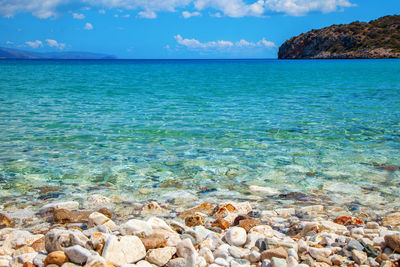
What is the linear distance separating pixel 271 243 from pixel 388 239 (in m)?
1.25

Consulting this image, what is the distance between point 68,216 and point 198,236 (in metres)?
2.11

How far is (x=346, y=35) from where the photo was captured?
518 feet

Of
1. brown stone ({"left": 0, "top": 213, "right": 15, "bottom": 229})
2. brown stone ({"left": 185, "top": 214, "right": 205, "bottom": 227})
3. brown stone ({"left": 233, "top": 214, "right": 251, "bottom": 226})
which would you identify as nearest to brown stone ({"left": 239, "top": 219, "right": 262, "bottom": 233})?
brown stone ({"left": 233, "top": 214, "right": 251, "bottom": 226})

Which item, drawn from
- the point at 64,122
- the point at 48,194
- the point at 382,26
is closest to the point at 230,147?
the point at 48,194

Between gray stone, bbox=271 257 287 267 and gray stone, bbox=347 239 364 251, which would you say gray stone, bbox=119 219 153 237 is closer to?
gray stone, bbox=271 257 287 267

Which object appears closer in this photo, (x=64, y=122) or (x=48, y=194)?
(x=48, y=194)

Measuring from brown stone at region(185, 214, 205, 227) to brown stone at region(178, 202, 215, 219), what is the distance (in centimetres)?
40

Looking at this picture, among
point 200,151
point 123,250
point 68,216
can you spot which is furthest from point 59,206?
point 200,151

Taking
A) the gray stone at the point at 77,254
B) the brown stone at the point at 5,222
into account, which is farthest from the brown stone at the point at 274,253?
the brown stone at the point at 5,222

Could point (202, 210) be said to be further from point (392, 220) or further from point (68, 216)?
point (392, 220)

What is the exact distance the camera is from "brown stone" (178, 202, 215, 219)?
5.75 m

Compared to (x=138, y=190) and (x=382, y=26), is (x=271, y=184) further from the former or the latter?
(x=382, y=26)

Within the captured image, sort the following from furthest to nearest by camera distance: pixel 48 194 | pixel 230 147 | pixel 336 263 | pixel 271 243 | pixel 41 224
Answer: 1. pixel 230 147
2. pixel 48 194
3. pixel 41 224
4. pixel 271 243
5. pixel 336 263

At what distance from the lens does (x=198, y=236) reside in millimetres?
4441
